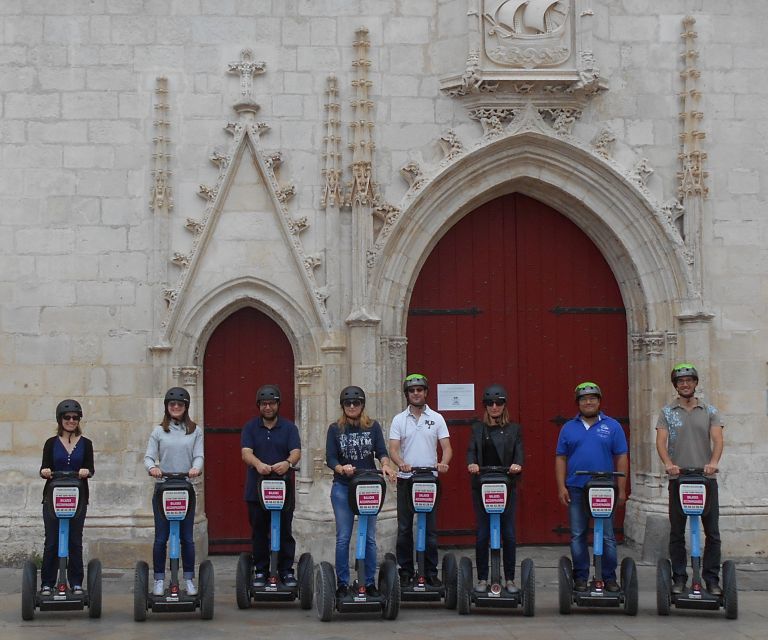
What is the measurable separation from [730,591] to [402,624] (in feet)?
7.38

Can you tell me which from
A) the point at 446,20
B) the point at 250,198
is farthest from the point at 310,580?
the point at 446,20

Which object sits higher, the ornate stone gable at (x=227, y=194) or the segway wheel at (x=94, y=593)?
the ornate stone gable at (x=227, y=194)

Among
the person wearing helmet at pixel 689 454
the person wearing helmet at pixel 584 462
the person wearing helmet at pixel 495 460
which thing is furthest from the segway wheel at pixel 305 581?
the person wearing helmet at pixel 689 454

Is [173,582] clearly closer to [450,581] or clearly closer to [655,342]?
[450,581]

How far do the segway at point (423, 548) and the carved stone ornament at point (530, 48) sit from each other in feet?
13.3

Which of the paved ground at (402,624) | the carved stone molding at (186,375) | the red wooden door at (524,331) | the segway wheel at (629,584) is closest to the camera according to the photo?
the paved ground at (402,624)

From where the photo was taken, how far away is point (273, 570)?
783 cm

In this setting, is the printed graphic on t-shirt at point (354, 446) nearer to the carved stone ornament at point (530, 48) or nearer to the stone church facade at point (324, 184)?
the stone church facade at point (324, 184)

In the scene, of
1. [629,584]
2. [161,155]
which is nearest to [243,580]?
[629,584]

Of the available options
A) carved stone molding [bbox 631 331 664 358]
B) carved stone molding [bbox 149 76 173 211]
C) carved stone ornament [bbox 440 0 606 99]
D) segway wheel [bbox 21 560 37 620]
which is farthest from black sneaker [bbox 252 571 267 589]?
carved stone ornament [bbox 440 0 606 99]

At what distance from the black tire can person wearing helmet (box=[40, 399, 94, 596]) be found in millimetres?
2100

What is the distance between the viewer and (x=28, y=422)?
10070mm

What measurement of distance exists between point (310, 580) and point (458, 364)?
11.3 ft

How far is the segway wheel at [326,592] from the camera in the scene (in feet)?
24.7
